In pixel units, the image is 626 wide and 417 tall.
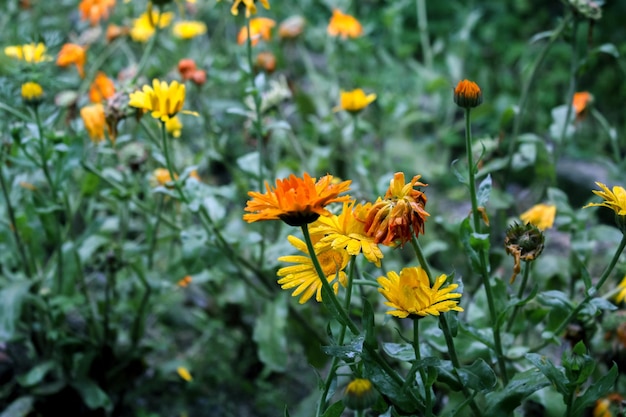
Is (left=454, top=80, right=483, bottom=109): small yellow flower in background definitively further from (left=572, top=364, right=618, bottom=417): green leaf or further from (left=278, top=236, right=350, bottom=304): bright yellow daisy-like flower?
(left=572, top=364, right=618, bottom=417): green leaf

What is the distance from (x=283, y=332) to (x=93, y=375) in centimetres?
55

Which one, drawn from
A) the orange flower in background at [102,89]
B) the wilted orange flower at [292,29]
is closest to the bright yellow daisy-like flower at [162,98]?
the orange flower in background at [102,89]

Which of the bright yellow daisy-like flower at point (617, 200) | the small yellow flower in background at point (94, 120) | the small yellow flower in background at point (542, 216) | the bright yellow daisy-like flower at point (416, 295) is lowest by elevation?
the small yellow flower in background at point (542, 216)

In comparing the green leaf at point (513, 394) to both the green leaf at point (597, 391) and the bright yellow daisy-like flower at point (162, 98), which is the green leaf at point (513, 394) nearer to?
the green leaf at point (597, 391)

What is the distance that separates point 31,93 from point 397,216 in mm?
933

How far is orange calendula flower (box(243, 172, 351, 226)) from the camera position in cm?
88

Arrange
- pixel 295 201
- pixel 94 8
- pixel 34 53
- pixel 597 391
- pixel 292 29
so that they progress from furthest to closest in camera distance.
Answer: pixel 292 29 < pixel 94 8 < pixel 34 53 < pixel 597 391 < pixel 295 201

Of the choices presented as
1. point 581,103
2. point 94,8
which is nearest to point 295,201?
point 581,103

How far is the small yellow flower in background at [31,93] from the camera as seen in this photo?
146 cm

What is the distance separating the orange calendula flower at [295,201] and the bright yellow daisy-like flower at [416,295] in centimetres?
15

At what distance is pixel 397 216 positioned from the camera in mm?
932

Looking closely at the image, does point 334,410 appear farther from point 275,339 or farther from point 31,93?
point 31,93

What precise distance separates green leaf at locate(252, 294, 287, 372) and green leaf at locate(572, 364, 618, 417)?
742 millimetres

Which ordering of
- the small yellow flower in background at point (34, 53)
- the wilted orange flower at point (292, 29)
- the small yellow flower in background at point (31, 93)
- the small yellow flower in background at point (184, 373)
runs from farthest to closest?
the wilted orange flower at point (292, 29) → the small yellow flower in background at point (184, 373) → the small yellow flower in background at point (34, 53) → the small yellow flower in background at point (31, 93)
